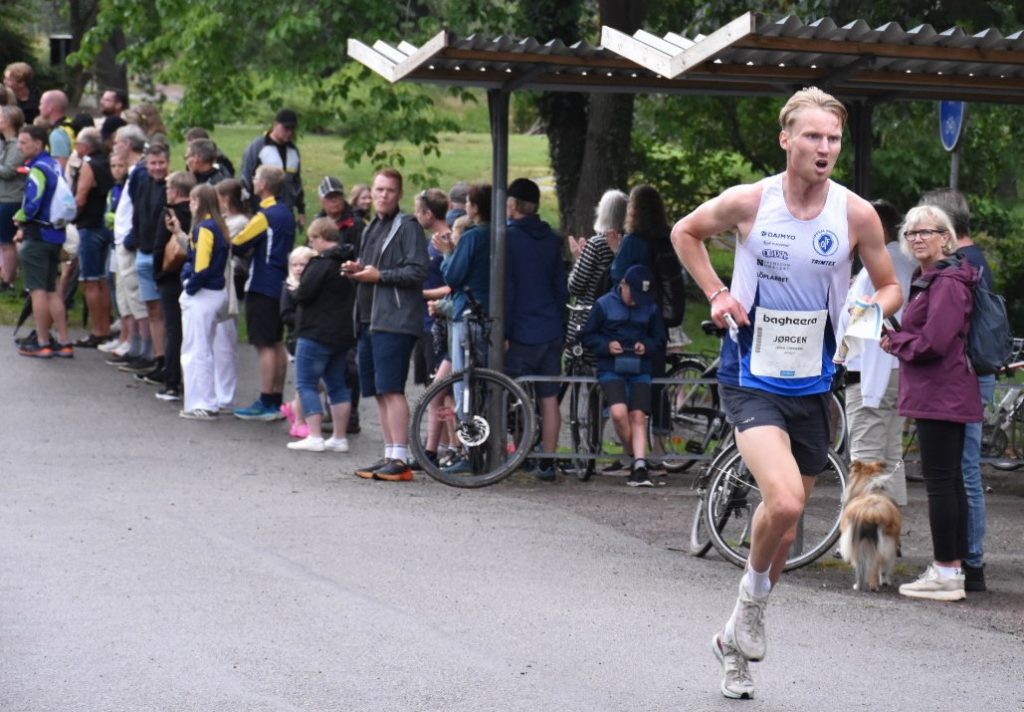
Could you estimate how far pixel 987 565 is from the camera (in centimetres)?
996

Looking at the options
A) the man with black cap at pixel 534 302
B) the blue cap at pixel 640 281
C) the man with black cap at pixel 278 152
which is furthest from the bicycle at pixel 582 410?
the man with black cap at pixel 278 152

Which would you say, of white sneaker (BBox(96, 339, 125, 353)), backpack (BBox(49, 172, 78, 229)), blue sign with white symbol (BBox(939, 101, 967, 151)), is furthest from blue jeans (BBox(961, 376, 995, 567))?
white sneaker (BBox(96, 339, 125, 353))

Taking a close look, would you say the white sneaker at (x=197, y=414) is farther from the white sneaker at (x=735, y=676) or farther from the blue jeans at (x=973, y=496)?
the white sneaker at (x=735, y=676)

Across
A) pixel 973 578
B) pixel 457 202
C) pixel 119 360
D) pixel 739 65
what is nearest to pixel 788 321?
pixel 973 578

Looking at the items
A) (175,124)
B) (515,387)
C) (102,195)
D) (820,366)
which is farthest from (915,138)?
(820,366)

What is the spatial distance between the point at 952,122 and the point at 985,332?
6863 millimetres

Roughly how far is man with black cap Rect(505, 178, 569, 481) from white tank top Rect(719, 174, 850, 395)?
570cm

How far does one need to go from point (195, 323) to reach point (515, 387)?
339cm

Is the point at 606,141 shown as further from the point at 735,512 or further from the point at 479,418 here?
the point at 735,512

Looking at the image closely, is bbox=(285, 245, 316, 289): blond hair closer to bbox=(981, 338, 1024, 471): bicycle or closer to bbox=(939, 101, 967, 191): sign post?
bbox=(981, 338, 1024, 471): bicycle

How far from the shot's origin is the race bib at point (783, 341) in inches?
268

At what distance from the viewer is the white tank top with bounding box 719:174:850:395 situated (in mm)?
6789

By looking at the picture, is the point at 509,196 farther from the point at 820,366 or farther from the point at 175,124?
the point at 175,124

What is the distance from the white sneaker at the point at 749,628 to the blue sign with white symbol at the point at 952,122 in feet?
30.2
